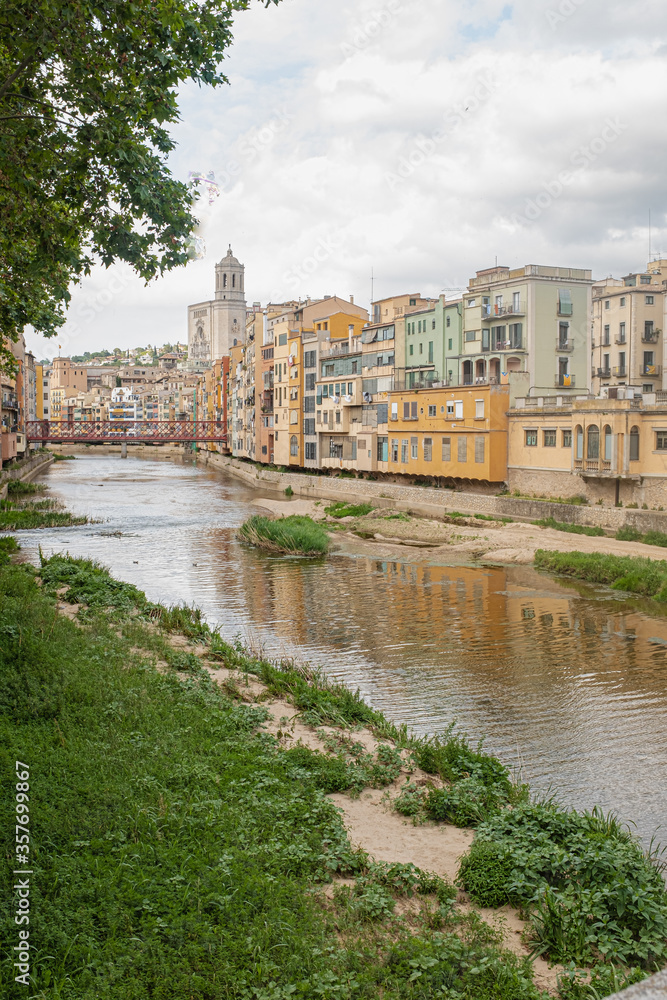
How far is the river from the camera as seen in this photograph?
1231 cm

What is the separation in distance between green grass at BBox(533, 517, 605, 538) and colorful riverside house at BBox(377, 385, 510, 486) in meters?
6.87

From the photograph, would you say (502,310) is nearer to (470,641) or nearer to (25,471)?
(470,641)

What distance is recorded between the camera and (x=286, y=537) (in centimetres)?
3353

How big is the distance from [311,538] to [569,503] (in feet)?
35.6

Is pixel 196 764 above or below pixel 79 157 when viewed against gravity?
below

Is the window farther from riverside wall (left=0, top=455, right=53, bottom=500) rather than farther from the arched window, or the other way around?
riverside wall (left=0, top=455, right=53, bottom=500)

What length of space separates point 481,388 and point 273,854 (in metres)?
36.0

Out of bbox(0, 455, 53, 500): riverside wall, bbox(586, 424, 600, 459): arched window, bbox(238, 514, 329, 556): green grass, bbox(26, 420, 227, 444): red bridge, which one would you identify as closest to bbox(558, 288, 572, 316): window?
bbox(586, 424, 600, 459): arched window

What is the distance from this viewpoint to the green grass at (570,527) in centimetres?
3173

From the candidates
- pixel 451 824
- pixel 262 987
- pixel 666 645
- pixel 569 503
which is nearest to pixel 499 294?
pixel 569 503

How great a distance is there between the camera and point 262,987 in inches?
216

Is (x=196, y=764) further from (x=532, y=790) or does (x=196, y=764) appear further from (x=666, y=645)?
(x=666, y=645)

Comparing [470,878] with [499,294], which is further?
[499,294]

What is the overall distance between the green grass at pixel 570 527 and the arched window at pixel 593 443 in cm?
297
